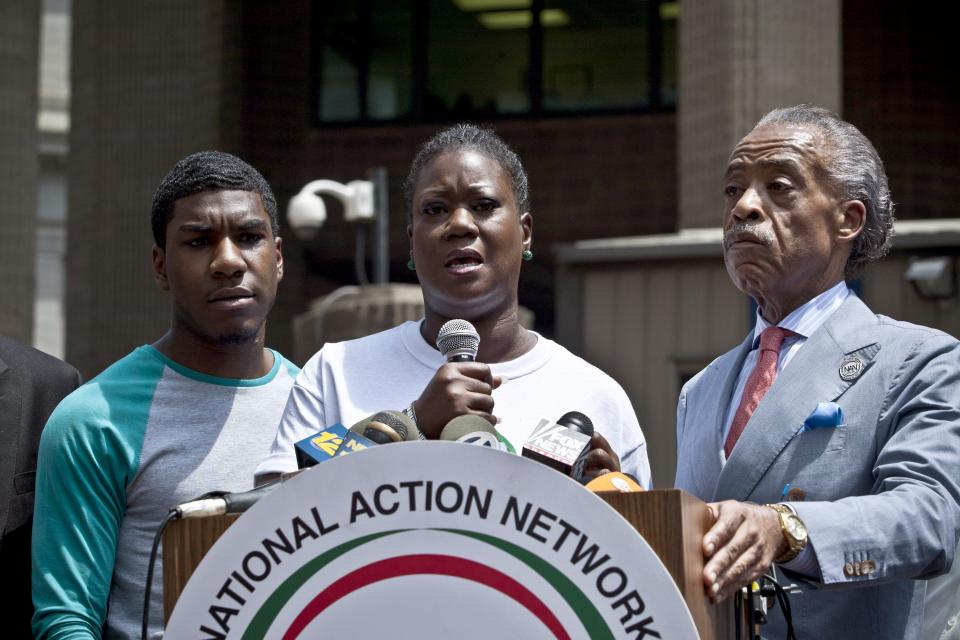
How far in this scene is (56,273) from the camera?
34.3m

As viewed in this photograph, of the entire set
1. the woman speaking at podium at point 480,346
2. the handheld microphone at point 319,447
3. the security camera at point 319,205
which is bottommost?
the handheld microphone at point 319,447

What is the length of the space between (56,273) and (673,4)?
19.2m

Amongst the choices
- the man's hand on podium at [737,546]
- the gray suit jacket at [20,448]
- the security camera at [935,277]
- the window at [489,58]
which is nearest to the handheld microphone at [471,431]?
the man's hand on podium at [737,546]

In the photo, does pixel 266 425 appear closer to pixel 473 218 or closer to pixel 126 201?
pixel 473 218

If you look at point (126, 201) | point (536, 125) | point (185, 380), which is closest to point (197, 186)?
point (185, 380)

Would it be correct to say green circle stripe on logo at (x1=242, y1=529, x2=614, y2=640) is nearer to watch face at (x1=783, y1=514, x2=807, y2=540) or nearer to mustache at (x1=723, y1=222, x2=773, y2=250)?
watch face at (x1=783, y1=514, x2=807, y2=540)

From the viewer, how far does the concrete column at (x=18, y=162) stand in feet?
49.0

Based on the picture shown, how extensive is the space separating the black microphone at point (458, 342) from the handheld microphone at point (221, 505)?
0.39 metres

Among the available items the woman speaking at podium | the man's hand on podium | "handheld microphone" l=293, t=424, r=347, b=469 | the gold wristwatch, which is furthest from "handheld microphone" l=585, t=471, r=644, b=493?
the woman speaking at podium

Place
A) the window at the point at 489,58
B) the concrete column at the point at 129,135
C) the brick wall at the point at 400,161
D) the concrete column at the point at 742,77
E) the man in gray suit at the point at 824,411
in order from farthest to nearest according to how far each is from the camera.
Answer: the window at the point at 489,58, the brick wall at the point at 400,161, the concrete column at the point at 129,135, the concrete column at the point at 742,77, the man in gray suit at the point at 824,411

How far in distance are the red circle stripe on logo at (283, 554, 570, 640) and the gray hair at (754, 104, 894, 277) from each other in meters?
1.53

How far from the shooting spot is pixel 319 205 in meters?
15.1

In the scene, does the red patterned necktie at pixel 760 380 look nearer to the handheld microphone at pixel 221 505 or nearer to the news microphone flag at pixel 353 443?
the news microphone flag at pixel 353 443

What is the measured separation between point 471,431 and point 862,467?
0.99 meters
